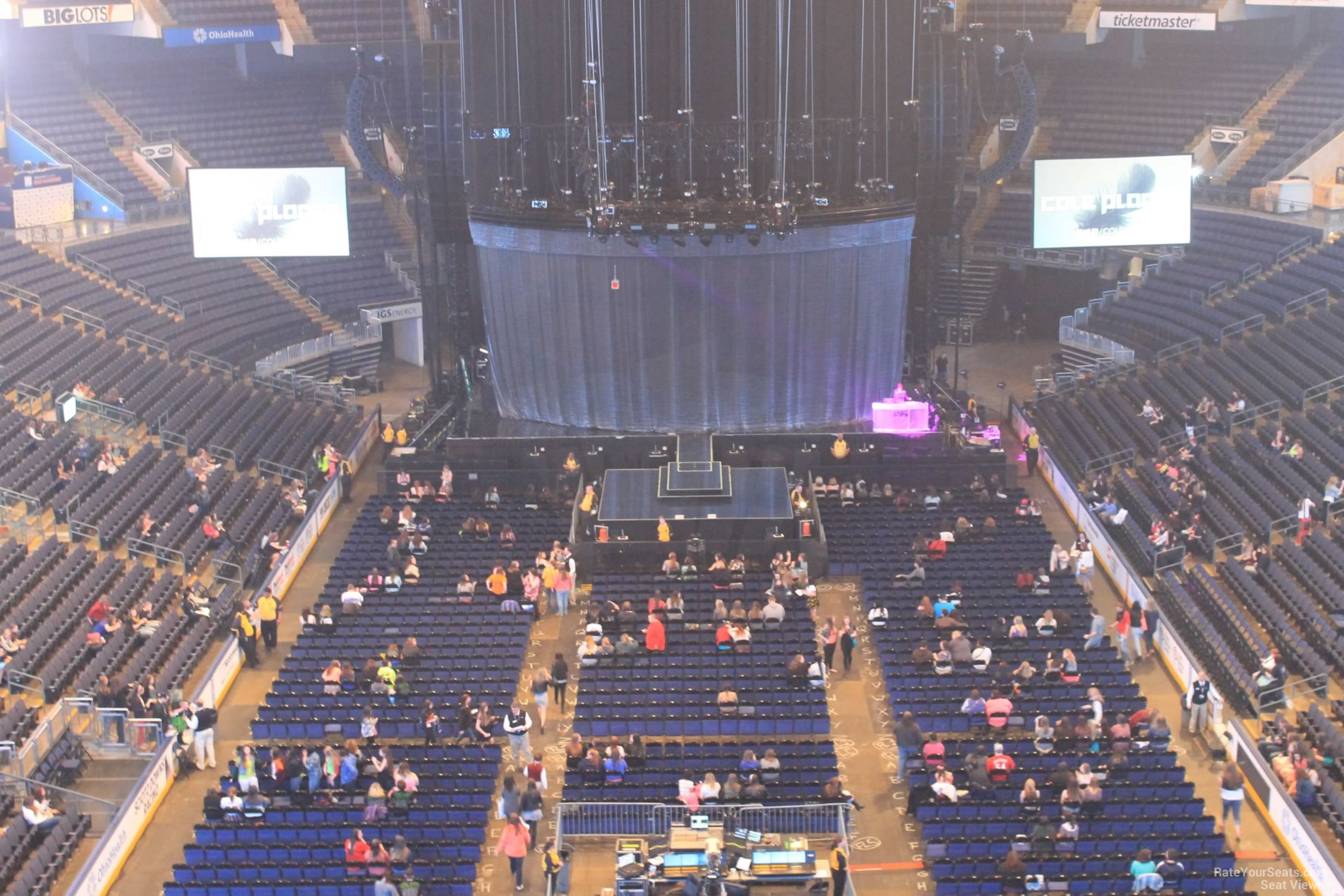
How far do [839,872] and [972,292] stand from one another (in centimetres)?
2976

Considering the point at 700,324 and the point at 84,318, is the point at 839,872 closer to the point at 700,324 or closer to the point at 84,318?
the point at 700,324

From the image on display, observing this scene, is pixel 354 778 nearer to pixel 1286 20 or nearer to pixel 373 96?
pixel 373 96

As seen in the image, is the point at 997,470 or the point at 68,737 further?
the point at 997,470

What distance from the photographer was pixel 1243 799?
2252 centimetres

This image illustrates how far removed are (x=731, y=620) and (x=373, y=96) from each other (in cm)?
1723

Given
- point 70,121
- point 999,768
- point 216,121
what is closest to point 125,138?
point 70,121

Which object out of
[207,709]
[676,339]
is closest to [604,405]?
[676,339]

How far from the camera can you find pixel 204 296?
42.8 metres

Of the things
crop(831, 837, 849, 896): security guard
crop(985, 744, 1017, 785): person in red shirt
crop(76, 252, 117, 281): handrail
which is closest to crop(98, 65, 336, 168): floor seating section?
crop(76, 252, 117, 281): handrail

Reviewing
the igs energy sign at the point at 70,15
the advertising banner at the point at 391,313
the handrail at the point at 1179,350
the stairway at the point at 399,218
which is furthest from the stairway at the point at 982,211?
the igs energy sign at the point at 70,15

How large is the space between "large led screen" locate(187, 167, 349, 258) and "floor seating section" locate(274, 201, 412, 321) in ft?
15.8

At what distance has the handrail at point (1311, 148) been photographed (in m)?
43.6

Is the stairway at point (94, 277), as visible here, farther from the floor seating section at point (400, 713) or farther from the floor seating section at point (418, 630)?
the floor seating section at point (418, 630)

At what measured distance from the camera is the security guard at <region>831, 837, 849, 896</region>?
1998cm
